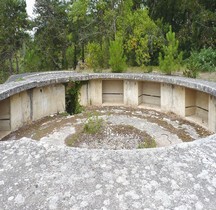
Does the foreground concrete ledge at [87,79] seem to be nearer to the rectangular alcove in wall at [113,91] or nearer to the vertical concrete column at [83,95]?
the vertical concrete column at [83,95]

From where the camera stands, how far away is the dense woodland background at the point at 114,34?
12.9 m

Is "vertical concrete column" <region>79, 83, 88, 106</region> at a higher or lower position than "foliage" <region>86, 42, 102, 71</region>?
lower

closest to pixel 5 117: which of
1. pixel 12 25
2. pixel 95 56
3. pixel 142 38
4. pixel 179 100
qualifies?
pixel 179 100

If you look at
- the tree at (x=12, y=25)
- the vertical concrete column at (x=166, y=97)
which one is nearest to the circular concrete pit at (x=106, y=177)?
the vertical concrete column at (x=166, y=97)

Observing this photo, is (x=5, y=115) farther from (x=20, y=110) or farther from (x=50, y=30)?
(x=50, y=30)

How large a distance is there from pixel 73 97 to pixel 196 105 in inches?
177

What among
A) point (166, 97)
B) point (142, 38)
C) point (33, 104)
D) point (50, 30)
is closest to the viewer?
point (33, 104)

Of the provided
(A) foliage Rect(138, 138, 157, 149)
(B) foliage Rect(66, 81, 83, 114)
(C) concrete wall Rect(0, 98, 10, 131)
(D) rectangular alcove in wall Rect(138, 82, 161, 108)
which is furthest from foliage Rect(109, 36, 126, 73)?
(A) foliage Rect(138, 138, 157, 149)

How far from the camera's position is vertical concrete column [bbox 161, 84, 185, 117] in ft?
30.5

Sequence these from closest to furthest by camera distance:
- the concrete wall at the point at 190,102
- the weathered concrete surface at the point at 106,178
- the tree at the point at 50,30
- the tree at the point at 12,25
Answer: the weathered concrete surface at the point at 106,178 → the concrete wall at the point at 190,102 → the tree at the point at 12,25 → the tree at the point at 50,30

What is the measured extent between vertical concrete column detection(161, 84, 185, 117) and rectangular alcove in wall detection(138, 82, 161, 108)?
2.27 feet

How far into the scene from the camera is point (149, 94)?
1104 cm

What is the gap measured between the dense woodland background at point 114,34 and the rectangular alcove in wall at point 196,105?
1.24 m

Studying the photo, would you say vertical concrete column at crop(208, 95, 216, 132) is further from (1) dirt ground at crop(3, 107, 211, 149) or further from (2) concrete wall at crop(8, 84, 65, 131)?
(2) concrete wall at crop(8, 84, 65, 131)
